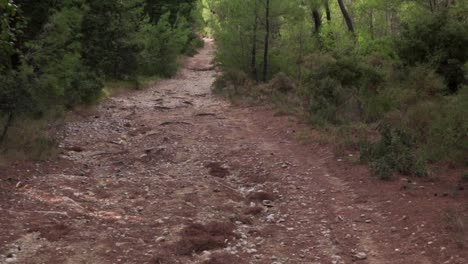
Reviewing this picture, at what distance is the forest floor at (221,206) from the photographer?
22.0 feet

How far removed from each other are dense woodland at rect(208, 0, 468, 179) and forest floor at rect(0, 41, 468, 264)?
826 millimetres

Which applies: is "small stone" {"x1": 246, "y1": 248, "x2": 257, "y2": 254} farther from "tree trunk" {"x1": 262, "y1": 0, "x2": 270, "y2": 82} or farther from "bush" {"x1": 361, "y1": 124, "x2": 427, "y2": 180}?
"tree trunk" {"x1": 262, "y1": 0, "x2": 270, "y2": 82}

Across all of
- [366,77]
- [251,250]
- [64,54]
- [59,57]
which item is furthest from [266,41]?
[251,250]

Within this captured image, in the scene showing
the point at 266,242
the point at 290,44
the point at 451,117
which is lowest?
the point at 266,242

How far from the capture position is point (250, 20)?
24.5 metres

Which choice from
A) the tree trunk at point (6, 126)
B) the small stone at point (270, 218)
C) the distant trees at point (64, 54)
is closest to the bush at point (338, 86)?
the small stone at point (270, 218)

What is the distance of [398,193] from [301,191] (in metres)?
1.84

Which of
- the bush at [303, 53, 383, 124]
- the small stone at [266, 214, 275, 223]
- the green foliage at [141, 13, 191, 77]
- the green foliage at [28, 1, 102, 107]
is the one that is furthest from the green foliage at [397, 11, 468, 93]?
the green foliage at [141, 13, 191, 77]

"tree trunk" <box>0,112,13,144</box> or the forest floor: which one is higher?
"tree trunk" <box>0,112,13,144</box>

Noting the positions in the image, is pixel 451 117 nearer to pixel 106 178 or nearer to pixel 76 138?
pixel 106 178

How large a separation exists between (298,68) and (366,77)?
21.8 feet

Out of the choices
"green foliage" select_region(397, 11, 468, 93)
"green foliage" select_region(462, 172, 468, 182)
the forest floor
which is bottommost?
the forest floor

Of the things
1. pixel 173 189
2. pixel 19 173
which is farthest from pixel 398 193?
pixel 19 173

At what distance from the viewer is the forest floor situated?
6.71 m
